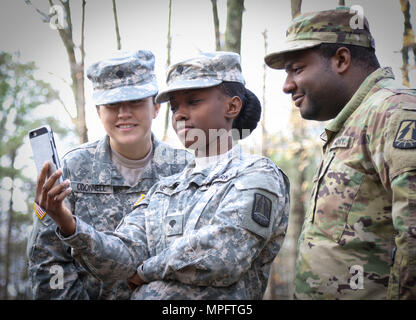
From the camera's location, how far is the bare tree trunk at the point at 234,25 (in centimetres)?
491

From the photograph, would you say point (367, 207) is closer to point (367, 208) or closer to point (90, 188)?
point (367, 208)

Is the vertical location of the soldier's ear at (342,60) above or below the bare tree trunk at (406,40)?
below

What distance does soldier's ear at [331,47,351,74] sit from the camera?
2602 millimetres

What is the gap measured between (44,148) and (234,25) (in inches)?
121

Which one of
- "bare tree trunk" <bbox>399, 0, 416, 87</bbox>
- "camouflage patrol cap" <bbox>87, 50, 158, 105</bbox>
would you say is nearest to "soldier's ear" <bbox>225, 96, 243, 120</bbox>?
"camouflage patrol cap" <bbox>87, 50, 158, 105</bbox>

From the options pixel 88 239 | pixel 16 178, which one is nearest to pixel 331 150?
pixel 88 239

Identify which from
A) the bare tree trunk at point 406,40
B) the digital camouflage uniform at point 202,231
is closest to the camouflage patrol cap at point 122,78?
the digital camouflage uniform at point 202,231

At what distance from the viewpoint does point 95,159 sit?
12.4 feet

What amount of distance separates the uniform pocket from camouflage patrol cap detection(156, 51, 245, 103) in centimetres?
94

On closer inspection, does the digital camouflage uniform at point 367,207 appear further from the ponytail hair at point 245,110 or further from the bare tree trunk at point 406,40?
the bare tree trunk at point 406,40

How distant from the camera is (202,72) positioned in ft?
9.51

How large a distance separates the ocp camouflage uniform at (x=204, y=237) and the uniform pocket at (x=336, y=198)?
301 millimetres

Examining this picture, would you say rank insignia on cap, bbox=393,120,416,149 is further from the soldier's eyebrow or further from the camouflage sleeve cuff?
the camouflage sleeve cuff

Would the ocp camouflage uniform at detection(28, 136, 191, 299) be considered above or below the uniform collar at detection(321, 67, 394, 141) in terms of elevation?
below
